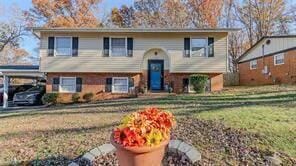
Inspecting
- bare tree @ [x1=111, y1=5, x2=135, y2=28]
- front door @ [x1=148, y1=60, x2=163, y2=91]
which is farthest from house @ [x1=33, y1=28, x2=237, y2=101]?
bare tree @ [x1=111, y1=5, x2=135, y2=28]

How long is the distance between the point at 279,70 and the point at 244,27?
13592 millimetres

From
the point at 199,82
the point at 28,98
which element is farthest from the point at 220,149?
the point at 28,98

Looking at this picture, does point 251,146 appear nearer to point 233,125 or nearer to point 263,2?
point 233,125

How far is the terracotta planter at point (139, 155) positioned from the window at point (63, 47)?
17.5m

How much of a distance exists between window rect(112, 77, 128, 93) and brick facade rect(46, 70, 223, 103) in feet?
0.85

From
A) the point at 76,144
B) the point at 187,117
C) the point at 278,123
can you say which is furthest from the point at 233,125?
the point at 76,144

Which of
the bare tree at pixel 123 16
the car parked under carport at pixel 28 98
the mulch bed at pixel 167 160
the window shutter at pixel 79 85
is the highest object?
the bare tree at pixel 123 16

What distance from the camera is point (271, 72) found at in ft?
82.4

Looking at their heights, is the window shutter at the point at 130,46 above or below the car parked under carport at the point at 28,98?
above

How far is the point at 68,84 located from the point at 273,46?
1527 cm

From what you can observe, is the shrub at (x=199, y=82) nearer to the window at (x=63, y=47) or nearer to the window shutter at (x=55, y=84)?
the window at (x=63, y=47)

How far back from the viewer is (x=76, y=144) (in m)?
7.01

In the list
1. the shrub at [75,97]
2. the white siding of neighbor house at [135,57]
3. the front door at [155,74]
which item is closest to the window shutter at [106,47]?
the white siding of neighbor house at [135,57]

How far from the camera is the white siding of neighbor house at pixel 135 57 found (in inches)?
808
